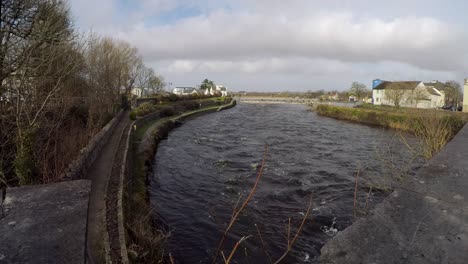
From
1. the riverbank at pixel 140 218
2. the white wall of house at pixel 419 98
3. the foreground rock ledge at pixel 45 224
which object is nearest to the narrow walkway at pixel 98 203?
the riverbank at pixel 140 218

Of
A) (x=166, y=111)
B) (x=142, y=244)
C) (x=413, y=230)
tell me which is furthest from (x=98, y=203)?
(x=166, y=111)

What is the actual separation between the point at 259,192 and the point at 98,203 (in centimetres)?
627

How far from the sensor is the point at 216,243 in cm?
792

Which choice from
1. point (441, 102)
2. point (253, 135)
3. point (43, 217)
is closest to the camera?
point (43, 217)

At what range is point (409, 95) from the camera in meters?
47.4

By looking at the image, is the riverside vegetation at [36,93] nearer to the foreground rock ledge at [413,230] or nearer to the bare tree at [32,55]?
the bare tree at [32,55]

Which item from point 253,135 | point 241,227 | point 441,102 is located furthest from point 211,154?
point 441,102

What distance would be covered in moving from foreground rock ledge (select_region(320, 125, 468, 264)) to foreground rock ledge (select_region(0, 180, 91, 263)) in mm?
1666

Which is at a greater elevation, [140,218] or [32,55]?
[32,55]

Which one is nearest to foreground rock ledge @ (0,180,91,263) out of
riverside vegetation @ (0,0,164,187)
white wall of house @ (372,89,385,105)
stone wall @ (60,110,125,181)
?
riverside vegetation @ (0,0,164,187)

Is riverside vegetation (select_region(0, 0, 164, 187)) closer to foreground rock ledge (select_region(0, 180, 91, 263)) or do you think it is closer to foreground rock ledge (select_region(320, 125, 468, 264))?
foreground rock ledge (select_region(0, 180, 91, 263))

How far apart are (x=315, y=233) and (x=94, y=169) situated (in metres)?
8.01

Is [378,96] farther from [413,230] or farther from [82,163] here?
[413,230]

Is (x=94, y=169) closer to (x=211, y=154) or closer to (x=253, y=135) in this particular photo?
(x=211, y=154)
